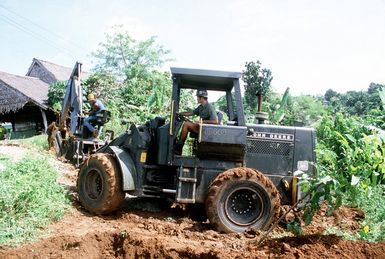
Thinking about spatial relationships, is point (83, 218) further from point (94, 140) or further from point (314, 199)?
point (94, 140)

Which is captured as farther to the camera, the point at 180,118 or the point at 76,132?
the point at 76,132

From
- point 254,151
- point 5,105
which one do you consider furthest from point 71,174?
point 5,105

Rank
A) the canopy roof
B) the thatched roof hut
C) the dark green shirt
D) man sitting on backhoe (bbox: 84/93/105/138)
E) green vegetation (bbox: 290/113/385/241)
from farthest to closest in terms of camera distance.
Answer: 1. the thatched roof hut
2. man sitting on backhoe (bbox: 84/93/105/138)
3. the dark green shirt
4. the canopy roof
5. green vegetation (bbox: 290/113/385/241)

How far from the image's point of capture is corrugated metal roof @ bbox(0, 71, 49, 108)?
22.0 metres

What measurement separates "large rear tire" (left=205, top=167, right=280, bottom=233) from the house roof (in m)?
18.4

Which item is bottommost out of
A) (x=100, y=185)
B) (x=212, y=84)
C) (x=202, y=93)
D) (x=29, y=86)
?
(x=100, y=185)

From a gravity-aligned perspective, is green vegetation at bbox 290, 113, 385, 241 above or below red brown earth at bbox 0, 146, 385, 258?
above

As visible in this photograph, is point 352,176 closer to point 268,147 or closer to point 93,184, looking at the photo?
point 268,147

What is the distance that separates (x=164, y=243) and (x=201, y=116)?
2451 millimetres

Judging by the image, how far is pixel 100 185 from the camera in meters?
6.42

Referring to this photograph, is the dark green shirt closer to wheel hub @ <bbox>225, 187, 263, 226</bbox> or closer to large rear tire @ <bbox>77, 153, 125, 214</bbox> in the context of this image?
wheel hub @ <bbox>225, 187, 263, 226</bbox>

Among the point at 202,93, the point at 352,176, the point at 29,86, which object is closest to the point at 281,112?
the point at 202,93

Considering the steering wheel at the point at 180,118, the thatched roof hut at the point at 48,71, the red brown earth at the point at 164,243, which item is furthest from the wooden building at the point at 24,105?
the red brown earth at the point at 164,243

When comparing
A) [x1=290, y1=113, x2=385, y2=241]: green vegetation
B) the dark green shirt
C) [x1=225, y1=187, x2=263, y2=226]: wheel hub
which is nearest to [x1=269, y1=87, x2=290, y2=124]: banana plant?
the dark green shirt
